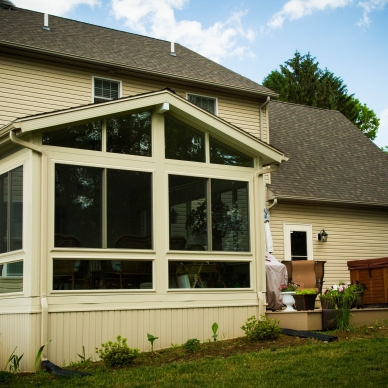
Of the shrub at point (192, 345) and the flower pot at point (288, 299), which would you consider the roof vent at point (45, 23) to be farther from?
the shrub at point (192, 345)

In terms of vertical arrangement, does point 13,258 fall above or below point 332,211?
below

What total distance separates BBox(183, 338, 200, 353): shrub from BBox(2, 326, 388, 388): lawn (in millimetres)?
94

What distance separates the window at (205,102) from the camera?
52.7 ft

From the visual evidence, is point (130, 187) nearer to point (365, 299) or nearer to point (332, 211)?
point (365, 299)

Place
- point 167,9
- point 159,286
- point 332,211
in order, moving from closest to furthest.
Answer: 1. point 159,286
2. point 332,211
3. point 167,9

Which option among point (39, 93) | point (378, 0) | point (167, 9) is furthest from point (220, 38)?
point (39, 93)

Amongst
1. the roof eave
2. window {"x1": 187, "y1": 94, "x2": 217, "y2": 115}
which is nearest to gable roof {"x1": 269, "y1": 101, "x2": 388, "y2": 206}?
the roof eave

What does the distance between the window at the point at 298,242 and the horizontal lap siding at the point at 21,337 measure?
333 inches

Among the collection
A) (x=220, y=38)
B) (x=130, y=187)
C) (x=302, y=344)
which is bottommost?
(x=302, y=344)

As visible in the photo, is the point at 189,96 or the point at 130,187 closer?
the point at 130,187

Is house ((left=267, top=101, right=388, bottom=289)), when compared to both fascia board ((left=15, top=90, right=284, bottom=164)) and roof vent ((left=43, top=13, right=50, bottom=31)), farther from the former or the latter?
roof vent ((left=43, top=13, right=50, bottom=31))

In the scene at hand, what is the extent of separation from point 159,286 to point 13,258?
2227 mm

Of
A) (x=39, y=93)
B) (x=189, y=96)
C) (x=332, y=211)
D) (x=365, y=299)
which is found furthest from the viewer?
(x=332, y=211)

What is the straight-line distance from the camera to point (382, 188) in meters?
18.5
